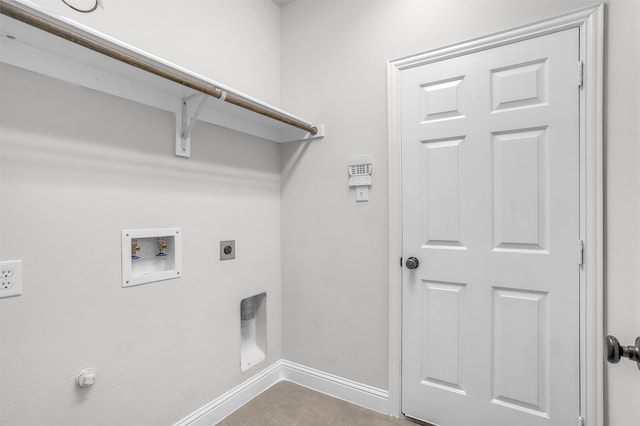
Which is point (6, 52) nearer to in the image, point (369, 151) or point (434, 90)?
point (369, 151)

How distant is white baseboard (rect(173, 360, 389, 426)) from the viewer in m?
1.67

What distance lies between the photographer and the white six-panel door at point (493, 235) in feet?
4.57

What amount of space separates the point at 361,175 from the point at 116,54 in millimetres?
1293

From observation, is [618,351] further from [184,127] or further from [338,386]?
[184,127]

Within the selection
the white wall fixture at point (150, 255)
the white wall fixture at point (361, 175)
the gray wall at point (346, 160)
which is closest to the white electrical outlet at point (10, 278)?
the white wall fixture at point (150, 255)

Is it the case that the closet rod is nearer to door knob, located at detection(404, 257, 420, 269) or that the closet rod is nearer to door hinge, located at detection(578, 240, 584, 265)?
door knob, located at detection(404, 257, 420, 269)

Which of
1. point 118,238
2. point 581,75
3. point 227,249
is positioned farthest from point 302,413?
point 581,75

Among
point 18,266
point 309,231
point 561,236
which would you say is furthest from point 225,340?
point 561,236

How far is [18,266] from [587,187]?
2.21 meters

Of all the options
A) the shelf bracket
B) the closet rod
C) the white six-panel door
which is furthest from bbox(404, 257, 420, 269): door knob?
the shelf bracket

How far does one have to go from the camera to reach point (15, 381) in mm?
1053

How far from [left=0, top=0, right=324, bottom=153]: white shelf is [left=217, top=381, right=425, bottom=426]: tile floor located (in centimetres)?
157

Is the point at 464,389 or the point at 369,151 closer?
the point at 464,389

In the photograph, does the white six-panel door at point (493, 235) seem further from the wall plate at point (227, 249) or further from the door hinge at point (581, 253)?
the wall plate at point (227, 249)
